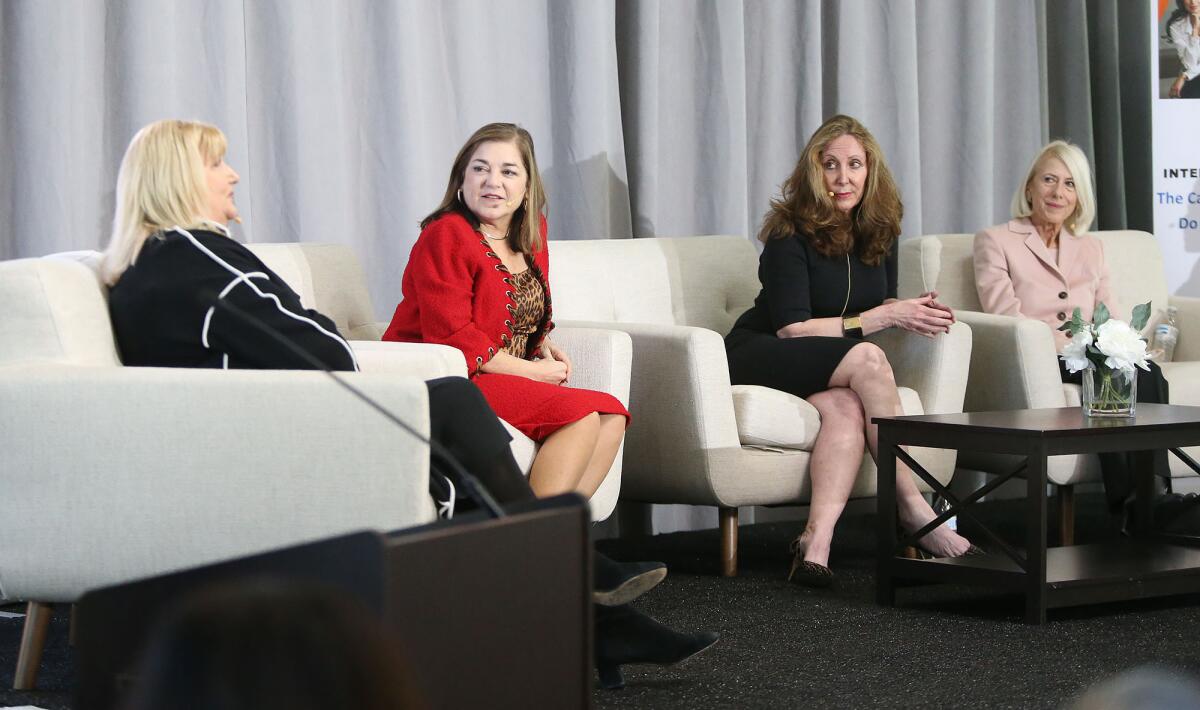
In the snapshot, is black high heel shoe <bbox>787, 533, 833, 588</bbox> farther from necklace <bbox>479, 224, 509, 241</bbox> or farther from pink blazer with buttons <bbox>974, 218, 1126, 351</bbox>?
pink blazer with buttons <bbox>974, 218, 1126, 351</bbox>

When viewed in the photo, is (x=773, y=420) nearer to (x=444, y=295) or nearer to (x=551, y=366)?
(x=551, y=366)

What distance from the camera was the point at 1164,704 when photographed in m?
0.52

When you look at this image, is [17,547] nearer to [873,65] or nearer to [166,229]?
[166,229]

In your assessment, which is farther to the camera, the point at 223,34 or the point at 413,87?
the point at 413,87

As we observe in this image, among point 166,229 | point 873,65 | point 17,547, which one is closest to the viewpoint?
point 17,547

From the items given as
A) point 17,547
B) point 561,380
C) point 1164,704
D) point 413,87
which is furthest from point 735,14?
point 1164,704

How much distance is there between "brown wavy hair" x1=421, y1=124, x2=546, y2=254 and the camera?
3.20 meters

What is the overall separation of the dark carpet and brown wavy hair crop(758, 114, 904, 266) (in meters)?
0.82

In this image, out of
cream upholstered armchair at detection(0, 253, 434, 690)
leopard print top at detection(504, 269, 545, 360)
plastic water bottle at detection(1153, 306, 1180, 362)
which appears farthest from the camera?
plastic water bottle at detection(1153, 306, 1180, 362)

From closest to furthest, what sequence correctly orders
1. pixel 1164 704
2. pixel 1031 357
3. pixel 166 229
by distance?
pixel 1164 704, pixel 166 229, pixel 1031 357

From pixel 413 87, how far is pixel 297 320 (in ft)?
5.08

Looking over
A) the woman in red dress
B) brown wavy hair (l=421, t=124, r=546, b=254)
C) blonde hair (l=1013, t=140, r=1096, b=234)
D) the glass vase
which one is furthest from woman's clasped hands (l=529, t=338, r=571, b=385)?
blonde hair (l=1013, t=140, r=1096, b=234)

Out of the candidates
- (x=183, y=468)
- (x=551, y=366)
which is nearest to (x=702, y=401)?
(x=551, y=366)

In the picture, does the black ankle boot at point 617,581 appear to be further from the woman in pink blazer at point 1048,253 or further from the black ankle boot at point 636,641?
the woman in pink blazer at point 1048,253
